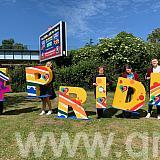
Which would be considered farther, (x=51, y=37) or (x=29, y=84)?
(x=51, y=37)

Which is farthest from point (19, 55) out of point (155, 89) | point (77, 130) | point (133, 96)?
point (77, 130)

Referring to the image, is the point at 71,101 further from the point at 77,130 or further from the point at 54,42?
the point at 54,42

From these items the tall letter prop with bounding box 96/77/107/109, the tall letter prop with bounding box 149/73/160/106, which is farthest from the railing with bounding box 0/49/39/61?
the tall letter prop with bounding box 149/73/160/106

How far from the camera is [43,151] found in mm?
7332

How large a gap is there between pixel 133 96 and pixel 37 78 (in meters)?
3.30

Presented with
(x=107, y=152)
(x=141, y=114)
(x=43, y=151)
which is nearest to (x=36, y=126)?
(x=43, y=151)

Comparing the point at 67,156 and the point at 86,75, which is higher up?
the point at 86,75

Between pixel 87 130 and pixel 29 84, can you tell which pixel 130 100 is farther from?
pixel 29 84

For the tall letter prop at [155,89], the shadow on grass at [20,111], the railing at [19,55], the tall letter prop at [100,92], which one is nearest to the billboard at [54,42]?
the shadow on grass at [20,111]

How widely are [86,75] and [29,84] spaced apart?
12.0 metres

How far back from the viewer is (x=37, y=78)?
11.7 m

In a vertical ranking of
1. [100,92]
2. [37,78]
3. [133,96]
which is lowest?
[133,96]

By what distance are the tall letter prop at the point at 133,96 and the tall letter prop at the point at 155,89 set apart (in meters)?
0.31

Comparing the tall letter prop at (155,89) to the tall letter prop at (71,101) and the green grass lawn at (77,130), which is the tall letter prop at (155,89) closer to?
the green grass lawn at (77,130)
